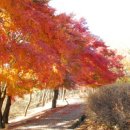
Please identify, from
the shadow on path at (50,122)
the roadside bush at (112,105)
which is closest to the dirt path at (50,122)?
the shadow on path at (50,122)

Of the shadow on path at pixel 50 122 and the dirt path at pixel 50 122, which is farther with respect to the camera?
the shadow on path at pixel 50 122

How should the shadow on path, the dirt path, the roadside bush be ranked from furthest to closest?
the shadow on path < the dirt path < the roadside bush

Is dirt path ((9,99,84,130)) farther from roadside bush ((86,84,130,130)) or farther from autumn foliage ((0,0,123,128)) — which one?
roadside bush ((86,84,130,130))

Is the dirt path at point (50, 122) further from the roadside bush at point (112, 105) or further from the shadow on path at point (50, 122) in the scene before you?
the roadside bush at point (112, 105)

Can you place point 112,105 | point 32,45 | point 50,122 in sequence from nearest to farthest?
1. point 112,105
2. point 32,45
3. point 50,122

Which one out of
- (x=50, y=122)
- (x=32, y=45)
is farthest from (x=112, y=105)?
(x=50, y=122)

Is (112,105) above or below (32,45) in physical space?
below

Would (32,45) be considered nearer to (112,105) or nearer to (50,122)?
(112,105)

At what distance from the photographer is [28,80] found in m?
23.8

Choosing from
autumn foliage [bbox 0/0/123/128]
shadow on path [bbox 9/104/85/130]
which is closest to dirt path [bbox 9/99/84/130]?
shadow on path [bbox 9/104/85/130]

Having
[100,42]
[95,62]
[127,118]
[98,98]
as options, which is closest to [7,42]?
[98,98]

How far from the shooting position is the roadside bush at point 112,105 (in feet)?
44.9

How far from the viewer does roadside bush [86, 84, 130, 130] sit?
13680 mm

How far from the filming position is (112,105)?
14.0 metres
